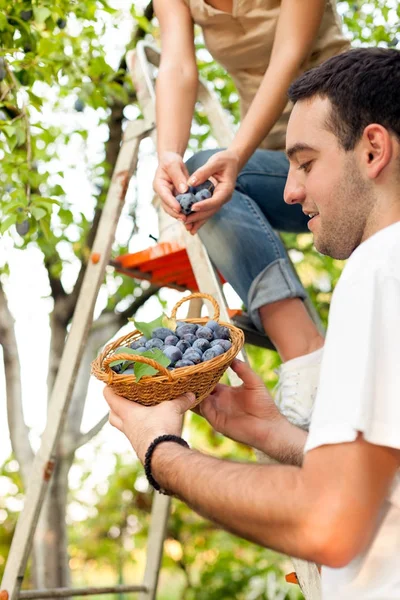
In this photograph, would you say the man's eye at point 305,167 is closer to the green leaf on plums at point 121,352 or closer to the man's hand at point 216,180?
the green leaf on plums at point 121,352

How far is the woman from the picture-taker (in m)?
1.99

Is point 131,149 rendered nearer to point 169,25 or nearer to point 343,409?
point 169,25

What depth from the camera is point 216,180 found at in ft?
6.59

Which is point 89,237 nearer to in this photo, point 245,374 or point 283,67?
point 283,67

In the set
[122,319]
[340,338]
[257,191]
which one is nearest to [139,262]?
[257,191]

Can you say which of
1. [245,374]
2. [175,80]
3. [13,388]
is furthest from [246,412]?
[13,388]

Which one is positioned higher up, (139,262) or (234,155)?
(234,155)

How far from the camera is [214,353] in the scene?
1544mm

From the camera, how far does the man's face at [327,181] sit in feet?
4.10

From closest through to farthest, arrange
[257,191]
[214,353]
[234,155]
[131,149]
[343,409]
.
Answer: [343,409] < [214,353] < [234,155] < [257,191] < [131,149]

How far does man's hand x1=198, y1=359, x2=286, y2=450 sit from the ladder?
8.8 inches

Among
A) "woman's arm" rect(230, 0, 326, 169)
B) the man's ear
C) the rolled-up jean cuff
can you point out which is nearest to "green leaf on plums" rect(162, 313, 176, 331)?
the rolled-up jean cuff

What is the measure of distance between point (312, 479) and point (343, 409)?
96 millimetres

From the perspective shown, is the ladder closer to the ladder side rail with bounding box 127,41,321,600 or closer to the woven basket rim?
the ladder side rail with bounding box 127,41,321,600
